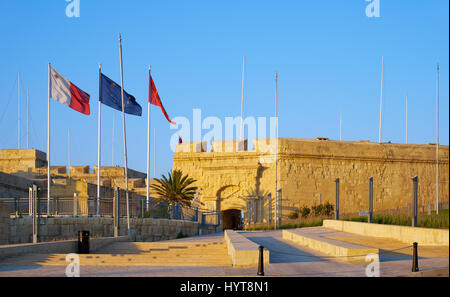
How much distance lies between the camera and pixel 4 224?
69.4ft

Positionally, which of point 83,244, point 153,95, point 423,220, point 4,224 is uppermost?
point 153,95

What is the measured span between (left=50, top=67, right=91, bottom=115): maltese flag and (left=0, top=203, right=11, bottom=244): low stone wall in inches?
313

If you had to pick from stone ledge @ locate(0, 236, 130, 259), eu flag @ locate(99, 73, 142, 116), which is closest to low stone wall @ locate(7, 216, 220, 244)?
stone ledge @ locate(0, 236, 130, 259)

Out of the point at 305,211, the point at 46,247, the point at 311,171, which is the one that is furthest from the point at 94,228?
the point at 311,171

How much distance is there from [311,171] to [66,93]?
23531mm

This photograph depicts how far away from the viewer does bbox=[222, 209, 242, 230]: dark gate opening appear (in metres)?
47.5

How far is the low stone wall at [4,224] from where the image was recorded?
21.0 metres

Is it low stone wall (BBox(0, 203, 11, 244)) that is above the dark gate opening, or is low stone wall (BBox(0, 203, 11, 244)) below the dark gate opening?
above

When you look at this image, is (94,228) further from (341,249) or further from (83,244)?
(341,249)

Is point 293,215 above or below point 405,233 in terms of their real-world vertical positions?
below

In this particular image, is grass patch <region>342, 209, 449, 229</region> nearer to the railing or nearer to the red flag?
the railing

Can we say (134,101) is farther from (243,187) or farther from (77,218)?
(243,187)

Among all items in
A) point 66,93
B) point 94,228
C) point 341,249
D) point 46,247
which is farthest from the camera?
point 66,93
